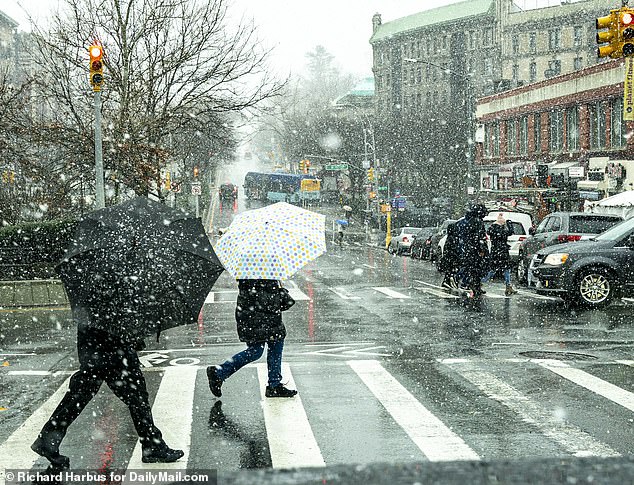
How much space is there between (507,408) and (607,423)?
0.94 m

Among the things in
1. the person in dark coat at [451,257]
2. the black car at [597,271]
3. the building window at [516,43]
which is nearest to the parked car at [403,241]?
the person in dark coat at [451,257]

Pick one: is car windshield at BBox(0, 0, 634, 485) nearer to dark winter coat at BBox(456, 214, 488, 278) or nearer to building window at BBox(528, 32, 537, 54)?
dark winter coat at BBox(456, 214, 488, 278)

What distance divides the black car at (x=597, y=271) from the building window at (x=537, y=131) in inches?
1342

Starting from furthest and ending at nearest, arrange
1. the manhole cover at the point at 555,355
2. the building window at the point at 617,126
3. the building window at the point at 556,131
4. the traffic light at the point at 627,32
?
the building window at the point at 556,131 → the building window at the point at 617,126 → the traffic light at the point at 627,32 → the manhole cover at the point at 555,355

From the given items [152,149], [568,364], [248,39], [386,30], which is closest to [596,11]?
[386,30]

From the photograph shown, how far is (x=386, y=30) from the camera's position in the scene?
118500mm

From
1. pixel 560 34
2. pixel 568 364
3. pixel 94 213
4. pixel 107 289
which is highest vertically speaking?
pixel 560 34

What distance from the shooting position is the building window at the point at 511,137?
5417cm

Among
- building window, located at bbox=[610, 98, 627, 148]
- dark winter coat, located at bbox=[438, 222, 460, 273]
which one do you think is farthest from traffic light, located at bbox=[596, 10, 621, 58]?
building window, located at bbox=[610, 98, 627, 148]

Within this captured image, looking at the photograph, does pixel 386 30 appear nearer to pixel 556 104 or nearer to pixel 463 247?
pixel 556 104

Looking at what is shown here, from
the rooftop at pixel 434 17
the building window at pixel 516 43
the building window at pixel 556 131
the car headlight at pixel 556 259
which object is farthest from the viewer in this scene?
the rooftop at pixel 434 17

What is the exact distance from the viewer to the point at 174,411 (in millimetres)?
8484

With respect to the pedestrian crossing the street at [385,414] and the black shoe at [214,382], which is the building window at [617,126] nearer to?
the pedestrian crossing the street at [385,414]

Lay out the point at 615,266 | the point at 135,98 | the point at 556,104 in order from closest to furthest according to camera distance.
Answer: the point at 615,266
the point at 135,98
the point at 556,104
